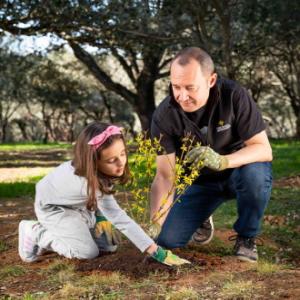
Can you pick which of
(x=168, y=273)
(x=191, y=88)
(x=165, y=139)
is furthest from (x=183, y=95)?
(x=168, y=273)

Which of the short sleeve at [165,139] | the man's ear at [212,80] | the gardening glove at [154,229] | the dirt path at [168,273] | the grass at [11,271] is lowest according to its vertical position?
the grass at [11,271]

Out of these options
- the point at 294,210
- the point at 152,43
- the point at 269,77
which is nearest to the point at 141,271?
the point at 294,210

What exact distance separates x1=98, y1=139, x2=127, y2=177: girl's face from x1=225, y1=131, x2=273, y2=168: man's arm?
76 centimetres

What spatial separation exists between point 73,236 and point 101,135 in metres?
0.99

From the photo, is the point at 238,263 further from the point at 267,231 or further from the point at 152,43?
the point at 152,43

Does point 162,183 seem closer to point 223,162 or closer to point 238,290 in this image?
point 223,162

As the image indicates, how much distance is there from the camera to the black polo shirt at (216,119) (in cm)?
418

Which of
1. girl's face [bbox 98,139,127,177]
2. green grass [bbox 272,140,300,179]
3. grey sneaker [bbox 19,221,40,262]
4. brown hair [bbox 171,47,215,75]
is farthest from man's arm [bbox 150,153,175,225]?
green grass [bbox 272,140,300,179]

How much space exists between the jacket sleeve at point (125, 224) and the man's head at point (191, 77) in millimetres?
878

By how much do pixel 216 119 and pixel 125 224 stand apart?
3.38 feet

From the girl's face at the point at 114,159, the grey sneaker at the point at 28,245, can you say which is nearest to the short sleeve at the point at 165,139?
the girl's face at the point at 114,159

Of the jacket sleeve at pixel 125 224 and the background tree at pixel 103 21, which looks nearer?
the jacket sleeve at pixel 125 224

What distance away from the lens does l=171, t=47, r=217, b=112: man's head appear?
3906mm

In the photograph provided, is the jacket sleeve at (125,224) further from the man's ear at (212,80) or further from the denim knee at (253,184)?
the man's ear at (212,80)
